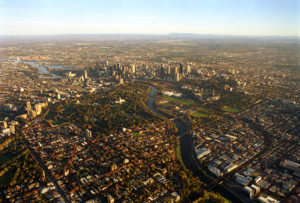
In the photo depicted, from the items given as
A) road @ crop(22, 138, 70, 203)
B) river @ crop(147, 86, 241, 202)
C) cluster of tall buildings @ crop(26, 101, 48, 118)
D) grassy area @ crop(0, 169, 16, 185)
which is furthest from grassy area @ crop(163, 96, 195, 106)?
grassy area @ crop(0, 169, 16, 185)

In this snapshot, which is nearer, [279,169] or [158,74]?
[279,169]

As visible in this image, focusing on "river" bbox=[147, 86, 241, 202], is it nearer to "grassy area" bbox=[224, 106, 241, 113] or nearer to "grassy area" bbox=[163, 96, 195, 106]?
"grassy area" bbox=[163, 96, 195, 106]

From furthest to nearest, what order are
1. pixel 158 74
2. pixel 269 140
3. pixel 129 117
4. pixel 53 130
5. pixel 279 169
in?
pixel 158 74 < pixel 129 117 < pixel 53 130 < pixel 269 140 < pixel 279 169

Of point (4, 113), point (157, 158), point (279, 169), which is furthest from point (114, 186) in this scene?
point (4, 113)

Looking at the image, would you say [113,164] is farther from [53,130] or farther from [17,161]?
[53,130]

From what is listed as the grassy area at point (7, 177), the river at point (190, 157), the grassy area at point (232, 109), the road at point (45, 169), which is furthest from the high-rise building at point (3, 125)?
the grassy area at point (232, 109)

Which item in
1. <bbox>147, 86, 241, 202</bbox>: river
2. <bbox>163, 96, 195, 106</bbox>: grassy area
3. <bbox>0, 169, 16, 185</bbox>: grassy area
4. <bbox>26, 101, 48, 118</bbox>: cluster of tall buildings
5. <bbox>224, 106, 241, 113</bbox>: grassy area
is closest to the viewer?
<bbox>147, 86, 241, 202</bbox>: river

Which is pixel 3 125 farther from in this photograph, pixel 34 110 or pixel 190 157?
pixel 190 157

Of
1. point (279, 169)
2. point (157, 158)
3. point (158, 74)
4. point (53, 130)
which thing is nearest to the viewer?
point (279, 169)

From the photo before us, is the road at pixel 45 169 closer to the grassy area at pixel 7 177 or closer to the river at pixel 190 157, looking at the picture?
the grassy area at pixel 7 177
